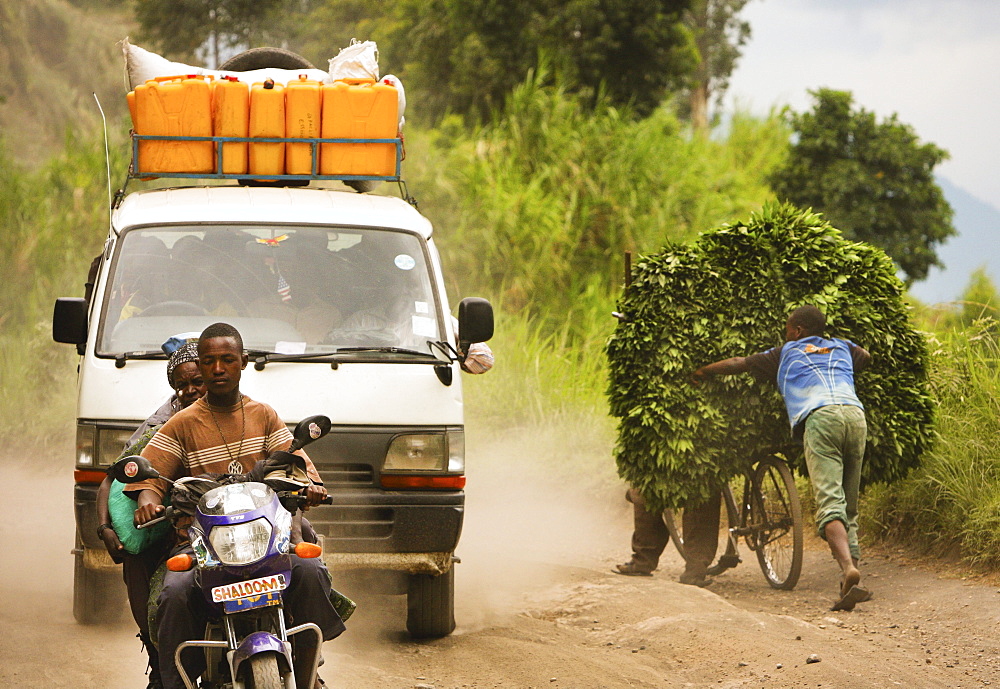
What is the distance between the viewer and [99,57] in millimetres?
34875

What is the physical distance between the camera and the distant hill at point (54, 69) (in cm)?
3158

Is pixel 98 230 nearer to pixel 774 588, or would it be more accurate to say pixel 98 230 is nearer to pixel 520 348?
pixel 520 348

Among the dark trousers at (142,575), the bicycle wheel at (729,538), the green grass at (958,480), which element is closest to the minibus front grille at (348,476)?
the dark trousers at (142,575)

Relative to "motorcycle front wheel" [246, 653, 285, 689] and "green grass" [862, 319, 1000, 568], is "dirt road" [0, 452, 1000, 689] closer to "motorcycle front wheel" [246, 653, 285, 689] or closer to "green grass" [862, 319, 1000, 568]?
"green grass" [862, 319, 1000, 568]

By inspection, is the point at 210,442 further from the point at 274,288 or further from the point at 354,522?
the point at 274,288

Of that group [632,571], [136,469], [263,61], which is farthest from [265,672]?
[263,61]

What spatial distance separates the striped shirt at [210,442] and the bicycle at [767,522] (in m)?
3.94

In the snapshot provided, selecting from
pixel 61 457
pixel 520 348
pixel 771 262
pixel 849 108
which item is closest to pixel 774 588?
pixel 771 262

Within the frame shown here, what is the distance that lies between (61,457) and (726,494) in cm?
768

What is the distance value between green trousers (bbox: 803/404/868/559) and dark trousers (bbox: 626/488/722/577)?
31.3 inches

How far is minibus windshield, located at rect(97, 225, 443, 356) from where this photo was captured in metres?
6.01

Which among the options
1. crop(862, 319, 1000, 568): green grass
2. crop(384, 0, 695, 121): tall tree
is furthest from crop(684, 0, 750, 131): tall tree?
crop(862, 319, 1000, 568): green grass

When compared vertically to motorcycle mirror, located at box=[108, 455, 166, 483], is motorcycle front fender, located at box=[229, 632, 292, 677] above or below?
below

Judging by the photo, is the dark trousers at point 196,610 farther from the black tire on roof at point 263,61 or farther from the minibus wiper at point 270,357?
the black tire on roof at point 263,61
